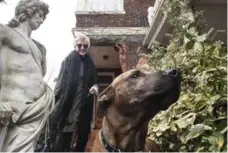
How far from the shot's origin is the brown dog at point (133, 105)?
3.76m

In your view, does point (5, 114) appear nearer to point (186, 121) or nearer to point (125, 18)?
point (186, 121)

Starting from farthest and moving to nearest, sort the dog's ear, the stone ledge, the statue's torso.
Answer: the stone ledge, the dog's ear, the statue's torso

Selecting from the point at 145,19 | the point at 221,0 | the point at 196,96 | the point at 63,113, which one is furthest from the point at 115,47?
the point at 196,96

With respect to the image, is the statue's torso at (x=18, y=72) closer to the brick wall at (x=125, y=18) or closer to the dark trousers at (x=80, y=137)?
the dark trousers at (x=80, y=137)

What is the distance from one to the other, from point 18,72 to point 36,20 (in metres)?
0.55

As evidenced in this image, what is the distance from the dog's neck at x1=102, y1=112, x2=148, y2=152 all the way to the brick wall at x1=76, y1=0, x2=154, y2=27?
390 inches

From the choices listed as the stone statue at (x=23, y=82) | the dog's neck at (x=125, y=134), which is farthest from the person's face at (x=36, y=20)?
the dog's neck at (x=125, y=134)

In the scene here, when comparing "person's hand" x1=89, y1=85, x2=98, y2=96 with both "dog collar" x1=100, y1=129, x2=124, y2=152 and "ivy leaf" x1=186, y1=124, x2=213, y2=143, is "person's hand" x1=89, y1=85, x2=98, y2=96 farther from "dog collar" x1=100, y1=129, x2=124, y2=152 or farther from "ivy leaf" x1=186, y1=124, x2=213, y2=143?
"ivy leaf" x1=186, y1=124, x2=213, y2=143

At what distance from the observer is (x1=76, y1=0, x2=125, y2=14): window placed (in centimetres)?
1411

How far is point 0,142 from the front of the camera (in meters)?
3.38

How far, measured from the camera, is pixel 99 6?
14.5m

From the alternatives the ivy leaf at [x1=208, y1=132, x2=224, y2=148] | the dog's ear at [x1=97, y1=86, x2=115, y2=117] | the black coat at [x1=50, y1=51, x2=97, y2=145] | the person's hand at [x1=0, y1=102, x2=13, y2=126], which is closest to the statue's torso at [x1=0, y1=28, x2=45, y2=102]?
the person's hand at [x1=0, y1=102, x2=13, y2=126]

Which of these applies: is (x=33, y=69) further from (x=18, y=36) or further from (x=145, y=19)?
(x=145, y=19)

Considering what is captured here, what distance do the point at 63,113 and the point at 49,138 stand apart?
0.37 metres
